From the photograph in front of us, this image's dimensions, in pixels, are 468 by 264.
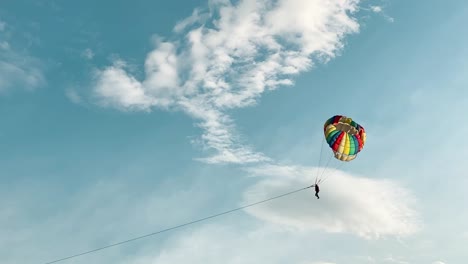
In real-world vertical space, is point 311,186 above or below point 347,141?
below

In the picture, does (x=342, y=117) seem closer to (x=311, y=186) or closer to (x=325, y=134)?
(x=325, y=134)

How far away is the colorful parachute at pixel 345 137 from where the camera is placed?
60406 mm

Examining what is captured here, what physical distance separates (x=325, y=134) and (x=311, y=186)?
6.00m

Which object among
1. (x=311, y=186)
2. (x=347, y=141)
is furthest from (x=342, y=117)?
(x=311, y=186)

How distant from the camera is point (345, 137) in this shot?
200ft

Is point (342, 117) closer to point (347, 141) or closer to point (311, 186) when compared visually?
point (347, 141)

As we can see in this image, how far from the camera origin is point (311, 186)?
203ft

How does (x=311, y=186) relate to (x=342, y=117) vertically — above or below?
below

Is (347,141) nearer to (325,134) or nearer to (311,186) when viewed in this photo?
(325,134)

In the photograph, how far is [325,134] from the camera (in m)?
62.0

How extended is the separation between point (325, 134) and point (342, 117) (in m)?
2.84

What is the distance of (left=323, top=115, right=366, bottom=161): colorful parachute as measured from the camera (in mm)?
60406

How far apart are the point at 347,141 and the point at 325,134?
2.62 metres

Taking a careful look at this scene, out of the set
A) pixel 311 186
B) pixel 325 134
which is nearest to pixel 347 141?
pixel 325 134
